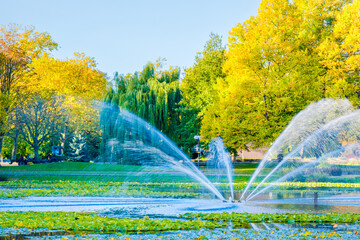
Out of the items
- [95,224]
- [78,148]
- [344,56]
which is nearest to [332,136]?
[344,56]

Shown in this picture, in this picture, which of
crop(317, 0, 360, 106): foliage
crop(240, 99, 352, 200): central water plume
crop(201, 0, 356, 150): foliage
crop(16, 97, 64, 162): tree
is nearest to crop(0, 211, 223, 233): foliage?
crop(240, 99, 352, 200): central water plume

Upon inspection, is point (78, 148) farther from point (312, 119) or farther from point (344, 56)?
point (344, 56)

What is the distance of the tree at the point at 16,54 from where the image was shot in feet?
169

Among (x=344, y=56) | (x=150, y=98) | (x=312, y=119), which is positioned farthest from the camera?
(x=150, y=98)

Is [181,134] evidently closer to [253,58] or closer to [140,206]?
[253,58]

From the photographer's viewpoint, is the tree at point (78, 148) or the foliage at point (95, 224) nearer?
the foliage at point (95, 224)

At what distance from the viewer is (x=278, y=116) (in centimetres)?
3531

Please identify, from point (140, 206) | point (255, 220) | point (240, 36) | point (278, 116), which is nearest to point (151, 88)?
point (240, 36)

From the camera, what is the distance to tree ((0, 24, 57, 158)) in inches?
2030

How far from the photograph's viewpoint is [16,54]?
52.4 m

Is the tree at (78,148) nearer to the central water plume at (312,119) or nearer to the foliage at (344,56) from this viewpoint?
the central water plume at (312,119)

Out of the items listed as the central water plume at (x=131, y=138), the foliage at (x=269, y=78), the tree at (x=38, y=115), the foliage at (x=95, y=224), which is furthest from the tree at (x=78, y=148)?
the foliage at (x=95, y=224)

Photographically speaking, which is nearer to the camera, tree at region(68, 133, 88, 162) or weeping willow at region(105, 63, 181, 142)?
weeping willow at region(105, 63, 181, 142)

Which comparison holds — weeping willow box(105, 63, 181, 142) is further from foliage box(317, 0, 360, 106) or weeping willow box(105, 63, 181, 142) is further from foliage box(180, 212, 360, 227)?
foliage box(180, 212, 360, 227)
